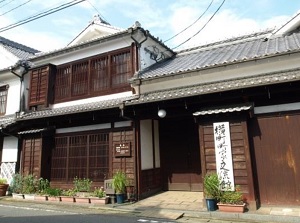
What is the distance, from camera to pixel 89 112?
12156 mm

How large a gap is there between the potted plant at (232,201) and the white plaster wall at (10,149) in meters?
11.5

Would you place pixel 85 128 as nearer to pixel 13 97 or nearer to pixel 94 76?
pixel 94 76

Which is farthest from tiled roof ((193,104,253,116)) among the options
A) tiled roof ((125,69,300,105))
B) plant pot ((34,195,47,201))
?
plant pot ((34,195,47,201))

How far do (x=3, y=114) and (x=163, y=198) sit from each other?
11.6m

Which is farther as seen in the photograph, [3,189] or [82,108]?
[3,189]

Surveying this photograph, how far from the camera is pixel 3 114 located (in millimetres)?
16922

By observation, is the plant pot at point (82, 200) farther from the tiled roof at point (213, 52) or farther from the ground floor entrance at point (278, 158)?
the ground floor entrance at point (278, 158)

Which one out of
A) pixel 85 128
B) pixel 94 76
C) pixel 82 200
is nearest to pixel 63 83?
pixel 94 76

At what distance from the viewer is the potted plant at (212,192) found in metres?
8.50

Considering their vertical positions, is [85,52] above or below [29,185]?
above

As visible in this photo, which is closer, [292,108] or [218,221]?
[218,221]

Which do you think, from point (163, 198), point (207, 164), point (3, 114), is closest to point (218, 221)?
point (207, 164)

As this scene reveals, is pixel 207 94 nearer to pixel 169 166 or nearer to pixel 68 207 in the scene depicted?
pixel 169 166

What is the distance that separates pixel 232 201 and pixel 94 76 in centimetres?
898
